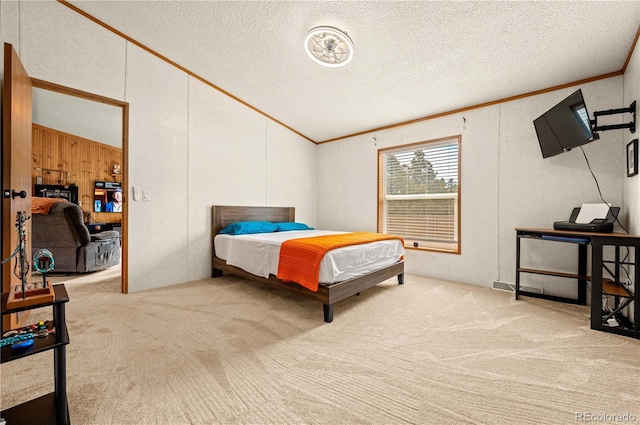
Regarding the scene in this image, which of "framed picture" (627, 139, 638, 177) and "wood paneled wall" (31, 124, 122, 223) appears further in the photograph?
"wood paneled wall" (31, 124, 122, 223)

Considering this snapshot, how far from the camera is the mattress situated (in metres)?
2.39

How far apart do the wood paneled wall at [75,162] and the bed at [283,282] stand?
Answer: 4.81 meters

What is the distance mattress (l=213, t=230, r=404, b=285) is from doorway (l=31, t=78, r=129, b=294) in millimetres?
1152

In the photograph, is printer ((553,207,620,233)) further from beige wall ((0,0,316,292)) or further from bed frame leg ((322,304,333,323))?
beige wall ((0,0,316,292))

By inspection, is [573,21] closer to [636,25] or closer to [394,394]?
[636,25]

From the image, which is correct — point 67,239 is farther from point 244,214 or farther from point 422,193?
point 422,193

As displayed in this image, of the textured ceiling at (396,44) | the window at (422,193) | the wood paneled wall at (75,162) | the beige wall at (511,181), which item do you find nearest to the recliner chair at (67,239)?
the textured ceiling at (396,44)

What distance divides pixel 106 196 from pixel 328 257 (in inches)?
281

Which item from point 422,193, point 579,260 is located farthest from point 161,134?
point 579,260

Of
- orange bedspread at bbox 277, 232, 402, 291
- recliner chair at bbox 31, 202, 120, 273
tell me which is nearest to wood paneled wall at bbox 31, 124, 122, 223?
recliner chair at bbox 31, 202, 120, 273

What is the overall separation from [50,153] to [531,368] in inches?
346

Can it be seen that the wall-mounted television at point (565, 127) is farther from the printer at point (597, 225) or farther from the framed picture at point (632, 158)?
the printer at point (597, 225)

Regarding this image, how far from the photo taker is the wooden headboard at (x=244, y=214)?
3926mm

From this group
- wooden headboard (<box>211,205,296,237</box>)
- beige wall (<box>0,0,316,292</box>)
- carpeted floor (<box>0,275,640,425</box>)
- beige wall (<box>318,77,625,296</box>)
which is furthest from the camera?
wooden headboard (<box>211,205,296,237</box>)
